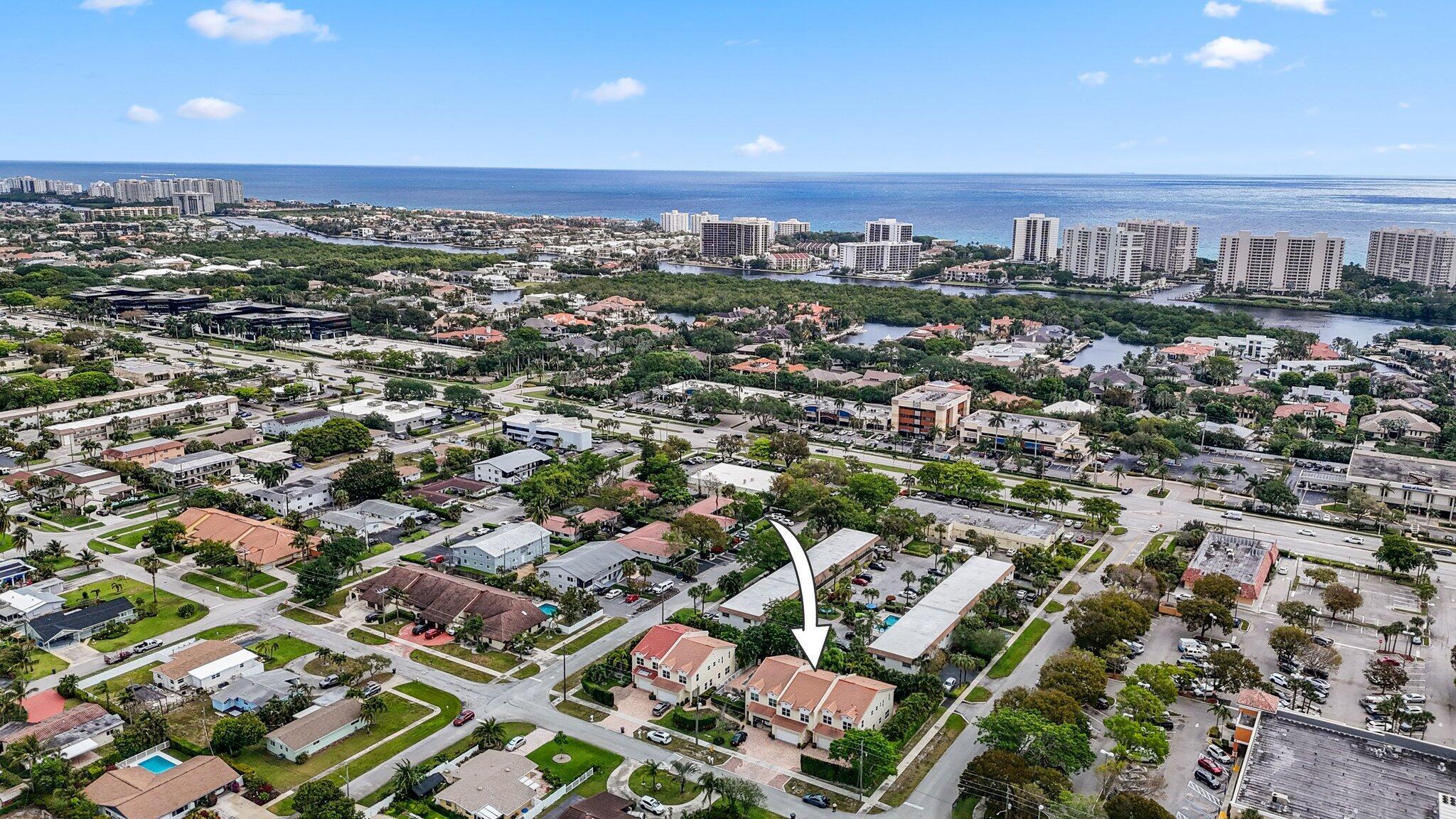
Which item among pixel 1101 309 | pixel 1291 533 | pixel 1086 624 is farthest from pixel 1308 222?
pixel 1086 624

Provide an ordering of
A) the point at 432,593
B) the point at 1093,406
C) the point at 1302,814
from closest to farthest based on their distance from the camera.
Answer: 1. the point at 1302,814
2. the point at 432,593
3. the point at 1093,406

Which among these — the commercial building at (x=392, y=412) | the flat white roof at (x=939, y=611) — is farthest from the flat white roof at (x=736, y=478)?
the commercial building at (x=392, y=412)

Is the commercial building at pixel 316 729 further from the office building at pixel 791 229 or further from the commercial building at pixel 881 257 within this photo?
the office building at pixel 791 229

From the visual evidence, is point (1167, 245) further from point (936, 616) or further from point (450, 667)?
point (450, 667)

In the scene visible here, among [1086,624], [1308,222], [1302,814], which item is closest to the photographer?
[1302,814]

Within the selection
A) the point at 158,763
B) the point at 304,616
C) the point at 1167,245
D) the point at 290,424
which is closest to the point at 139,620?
the point at 304,616

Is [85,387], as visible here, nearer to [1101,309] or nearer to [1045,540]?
[1045,540]

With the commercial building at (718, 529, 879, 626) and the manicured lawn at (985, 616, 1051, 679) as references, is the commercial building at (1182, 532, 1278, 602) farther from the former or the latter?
the commercial building at (718, 529, 879, 626)
